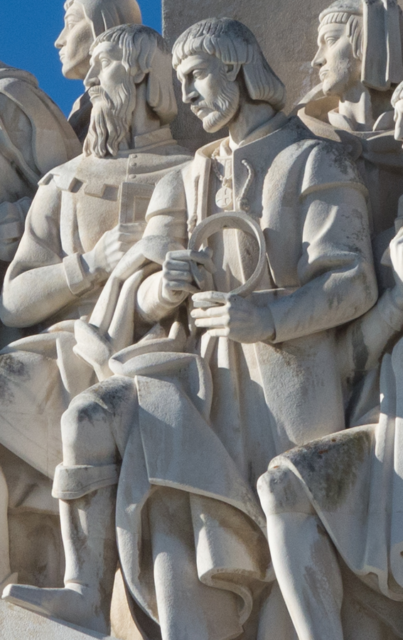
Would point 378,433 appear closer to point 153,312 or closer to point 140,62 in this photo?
point 153,312

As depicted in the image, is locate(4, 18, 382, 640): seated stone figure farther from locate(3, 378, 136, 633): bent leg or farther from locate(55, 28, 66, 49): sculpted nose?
locate(55, 28, 66, 49): sculpted nose

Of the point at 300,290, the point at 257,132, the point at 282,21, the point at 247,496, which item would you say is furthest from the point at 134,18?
the point at 247,496

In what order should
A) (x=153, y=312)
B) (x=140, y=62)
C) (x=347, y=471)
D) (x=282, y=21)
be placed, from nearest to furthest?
(x=347, y=471), (x=153, y=312), (x=140, y=62), (x=282, y=21)

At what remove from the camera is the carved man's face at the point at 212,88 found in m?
7.45

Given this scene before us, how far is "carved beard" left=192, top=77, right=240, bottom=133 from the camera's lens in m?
7.46

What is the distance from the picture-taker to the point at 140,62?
26.3 feet

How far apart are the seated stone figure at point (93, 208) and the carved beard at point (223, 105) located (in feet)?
1.82

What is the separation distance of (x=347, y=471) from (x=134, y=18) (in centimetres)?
273

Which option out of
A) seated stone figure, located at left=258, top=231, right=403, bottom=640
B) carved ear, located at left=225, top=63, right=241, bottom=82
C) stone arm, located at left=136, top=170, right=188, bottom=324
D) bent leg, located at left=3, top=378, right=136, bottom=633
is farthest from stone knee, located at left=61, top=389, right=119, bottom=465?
carved ear, located at left=225, top=63, right=241, bottom=82

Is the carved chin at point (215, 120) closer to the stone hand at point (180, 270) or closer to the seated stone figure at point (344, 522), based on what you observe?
the stone hand at point (180, 270)

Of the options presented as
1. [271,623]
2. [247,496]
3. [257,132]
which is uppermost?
[257,132]

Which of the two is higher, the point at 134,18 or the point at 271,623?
the point at 134,18

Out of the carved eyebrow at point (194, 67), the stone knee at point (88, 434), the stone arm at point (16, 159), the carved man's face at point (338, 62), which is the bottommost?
the stone knee at point (88, 434)

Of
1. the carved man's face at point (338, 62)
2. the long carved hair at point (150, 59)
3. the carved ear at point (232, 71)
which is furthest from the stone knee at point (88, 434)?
the carved man's face at point (338, 62)
